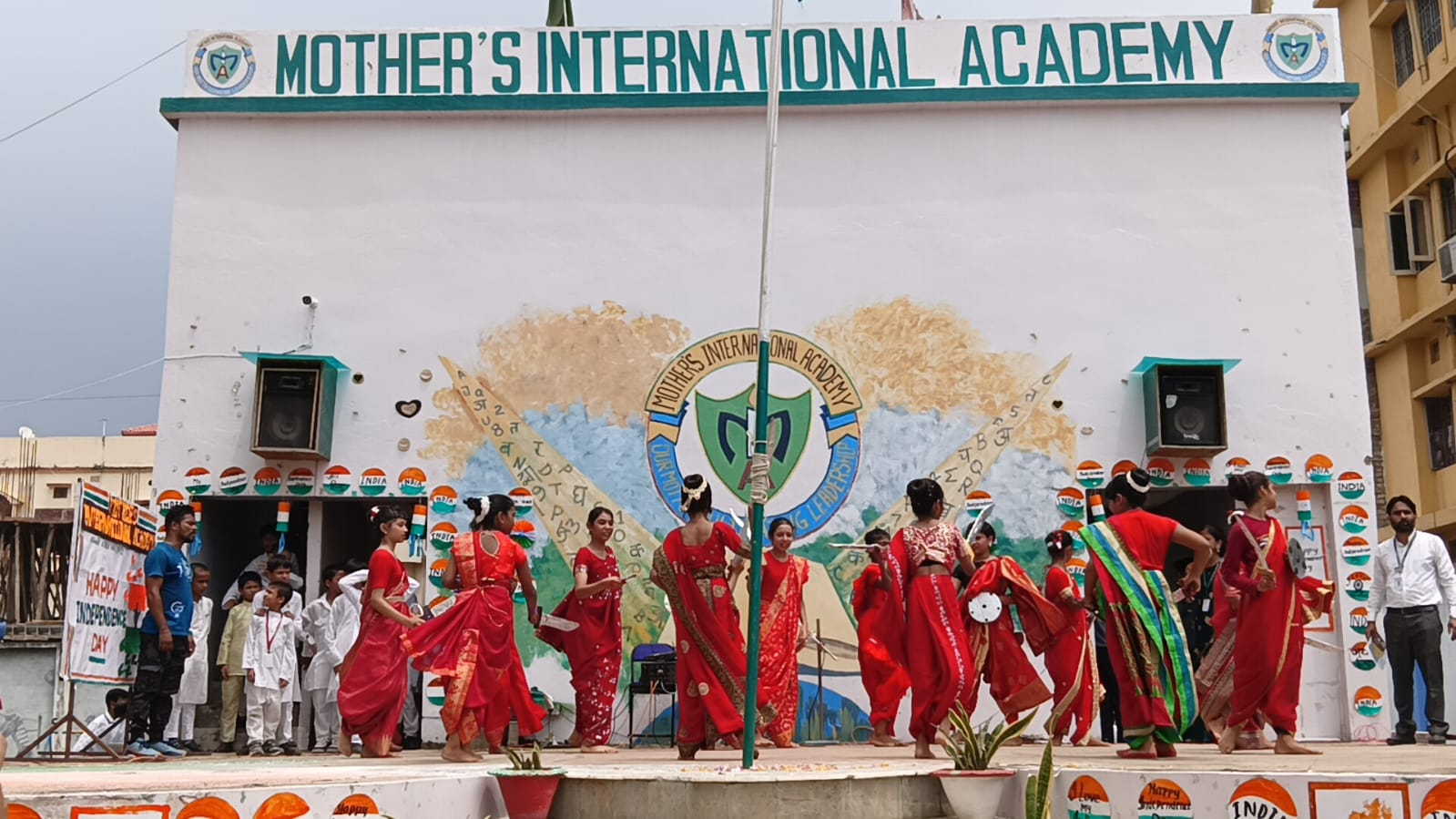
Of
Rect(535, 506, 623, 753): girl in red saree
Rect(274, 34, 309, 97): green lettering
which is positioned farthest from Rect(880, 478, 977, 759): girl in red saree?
Rect(274, 34, 309, 97): green lettering

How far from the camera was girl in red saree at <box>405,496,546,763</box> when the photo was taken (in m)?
8.44

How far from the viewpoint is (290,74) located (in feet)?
41.1

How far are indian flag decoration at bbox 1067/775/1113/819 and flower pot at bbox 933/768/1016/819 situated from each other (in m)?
0.35

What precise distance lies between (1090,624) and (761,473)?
164 inches

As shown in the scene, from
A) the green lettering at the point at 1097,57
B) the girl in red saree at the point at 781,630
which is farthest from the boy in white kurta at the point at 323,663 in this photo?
the green lettering at the point at 1097,57

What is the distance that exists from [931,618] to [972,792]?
229 centimetres

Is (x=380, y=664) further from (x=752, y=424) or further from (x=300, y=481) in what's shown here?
(x=752, y=424)

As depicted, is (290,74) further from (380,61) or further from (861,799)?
(861,799)

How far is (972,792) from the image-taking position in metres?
5.78

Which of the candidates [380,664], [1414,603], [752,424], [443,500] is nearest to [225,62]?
[443,500]

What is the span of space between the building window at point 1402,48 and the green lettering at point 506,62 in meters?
17.2

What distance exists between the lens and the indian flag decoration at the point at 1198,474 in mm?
11527

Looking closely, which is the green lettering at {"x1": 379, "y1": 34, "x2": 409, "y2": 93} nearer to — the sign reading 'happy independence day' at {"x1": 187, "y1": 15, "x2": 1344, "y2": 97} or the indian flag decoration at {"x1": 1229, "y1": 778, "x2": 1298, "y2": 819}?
the sign reading 'happy independence day' at {"x1": 187, "y1": 15, "x2": 1344, "y2": 97}

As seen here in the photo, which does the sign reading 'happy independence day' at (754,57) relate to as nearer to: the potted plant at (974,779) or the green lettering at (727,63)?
the green lettering at (727,63)
